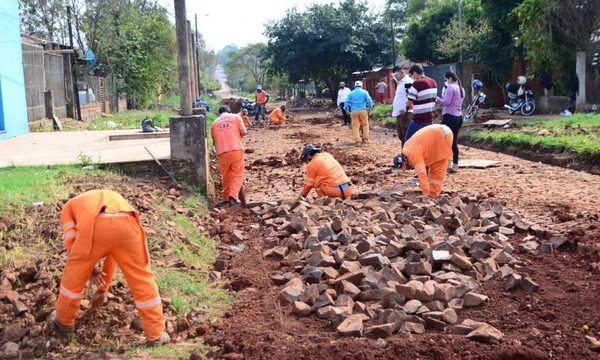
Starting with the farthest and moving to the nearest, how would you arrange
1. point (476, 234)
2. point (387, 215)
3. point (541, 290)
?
1. point (387, 215)
2. point (476, 234)
3. point (541, 290)

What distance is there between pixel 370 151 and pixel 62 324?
10.4 m

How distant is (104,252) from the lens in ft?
13.3

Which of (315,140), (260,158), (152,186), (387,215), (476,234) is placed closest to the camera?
(476,234)

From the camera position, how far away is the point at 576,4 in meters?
18.0

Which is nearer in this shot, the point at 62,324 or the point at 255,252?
the point at 62,324

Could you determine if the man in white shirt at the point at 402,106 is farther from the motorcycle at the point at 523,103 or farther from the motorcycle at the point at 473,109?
the motorcycle at the point at 523,103

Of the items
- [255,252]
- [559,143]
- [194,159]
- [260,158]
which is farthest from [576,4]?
[255,252]

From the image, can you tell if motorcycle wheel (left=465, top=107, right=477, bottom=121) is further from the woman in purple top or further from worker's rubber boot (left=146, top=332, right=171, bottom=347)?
worker's rubber boot (left=146, top=332, right=171, bottom=347)

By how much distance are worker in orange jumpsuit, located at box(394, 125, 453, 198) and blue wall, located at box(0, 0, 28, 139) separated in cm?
903

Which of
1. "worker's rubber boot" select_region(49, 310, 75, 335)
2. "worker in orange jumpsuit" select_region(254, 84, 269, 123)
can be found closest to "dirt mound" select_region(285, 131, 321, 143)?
"worker in orange jumpsuit" select_region(254, 84, 269, 123)

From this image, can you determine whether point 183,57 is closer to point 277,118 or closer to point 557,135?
point 557,135

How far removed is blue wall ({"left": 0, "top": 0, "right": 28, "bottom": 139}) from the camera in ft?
43.2

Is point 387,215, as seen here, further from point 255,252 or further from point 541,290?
point 541,290

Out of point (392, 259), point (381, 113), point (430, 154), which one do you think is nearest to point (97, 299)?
point (392, 259)
